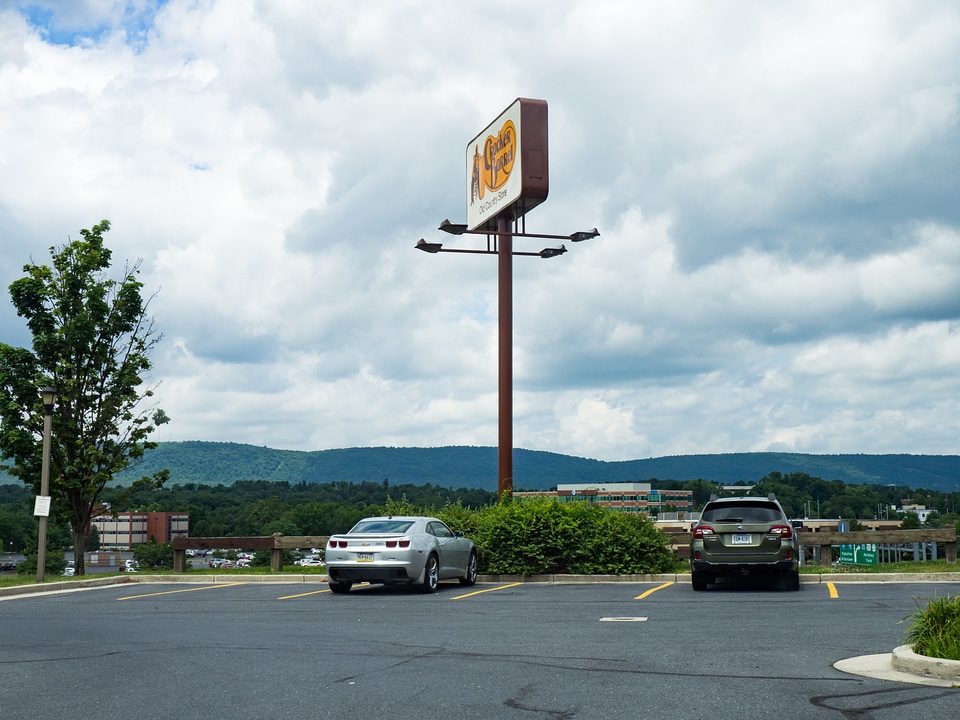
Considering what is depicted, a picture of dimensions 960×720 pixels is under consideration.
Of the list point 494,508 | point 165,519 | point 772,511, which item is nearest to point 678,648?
point 772,511

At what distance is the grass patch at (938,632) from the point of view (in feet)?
28.8

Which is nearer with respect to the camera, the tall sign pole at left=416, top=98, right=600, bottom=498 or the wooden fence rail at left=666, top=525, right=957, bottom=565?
the wooden fence rail at left=666, top=525, right=957, bottom=565

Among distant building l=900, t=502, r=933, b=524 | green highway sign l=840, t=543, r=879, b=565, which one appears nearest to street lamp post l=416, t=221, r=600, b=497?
green highway sign l=840, t=543, r=879, b=565

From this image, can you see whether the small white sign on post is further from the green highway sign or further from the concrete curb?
the green highway sign

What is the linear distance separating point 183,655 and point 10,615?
6.59 meters

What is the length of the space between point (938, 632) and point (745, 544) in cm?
900

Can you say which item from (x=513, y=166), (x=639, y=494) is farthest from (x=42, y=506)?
(x=639, y=494)

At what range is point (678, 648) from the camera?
34.7 feet

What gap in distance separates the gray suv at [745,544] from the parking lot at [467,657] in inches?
24.3

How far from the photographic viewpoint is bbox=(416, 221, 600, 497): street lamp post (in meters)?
28.1

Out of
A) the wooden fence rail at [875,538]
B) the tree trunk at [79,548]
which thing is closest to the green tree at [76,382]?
the tree trunk at [79,548]

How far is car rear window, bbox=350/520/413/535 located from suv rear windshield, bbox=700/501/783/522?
17.1 ft

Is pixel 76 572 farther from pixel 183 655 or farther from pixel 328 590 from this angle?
pixel 183 655

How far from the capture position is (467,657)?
1015 centimetres
